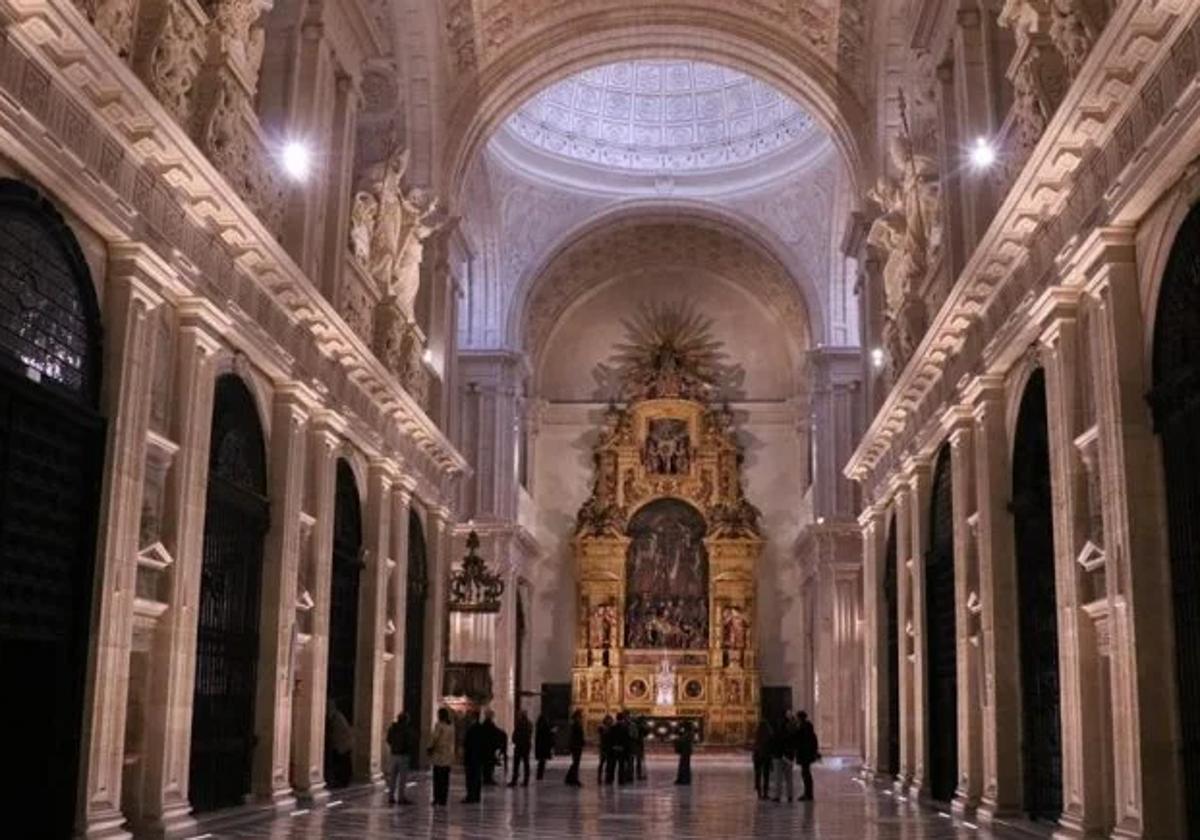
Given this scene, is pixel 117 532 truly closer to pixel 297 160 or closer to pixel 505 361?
pixel 297 160

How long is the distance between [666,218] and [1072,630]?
87.9 ft

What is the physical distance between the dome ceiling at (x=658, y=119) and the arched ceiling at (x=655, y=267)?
5.95 feet

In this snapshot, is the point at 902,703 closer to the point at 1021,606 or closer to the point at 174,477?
the point at 1021,606

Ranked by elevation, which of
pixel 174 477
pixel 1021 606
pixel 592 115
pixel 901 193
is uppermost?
pixel 592 115

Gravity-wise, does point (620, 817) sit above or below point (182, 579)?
below

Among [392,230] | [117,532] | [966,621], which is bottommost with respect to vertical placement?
[966,621]

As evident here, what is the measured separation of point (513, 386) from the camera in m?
36.3

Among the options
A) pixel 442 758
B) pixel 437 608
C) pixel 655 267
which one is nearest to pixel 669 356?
pixel 655 267

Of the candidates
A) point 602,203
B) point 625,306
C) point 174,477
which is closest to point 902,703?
point 174,477

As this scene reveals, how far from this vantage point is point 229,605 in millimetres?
15547

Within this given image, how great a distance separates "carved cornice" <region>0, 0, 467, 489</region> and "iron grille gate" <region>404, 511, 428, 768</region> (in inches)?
257

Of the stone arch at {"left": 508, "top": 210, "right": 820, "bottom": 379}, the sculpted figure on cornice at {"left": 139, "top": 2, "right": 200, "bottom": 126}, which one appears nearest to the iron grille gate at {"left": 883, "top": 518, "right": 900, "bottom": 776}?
the stone arch at {"left": 508, "top": 210, "right": 820, "bottom": 379}

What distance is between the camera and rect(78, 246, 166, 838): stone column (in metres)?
11.2

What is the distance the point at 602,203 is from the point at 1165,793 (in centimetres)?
2872
